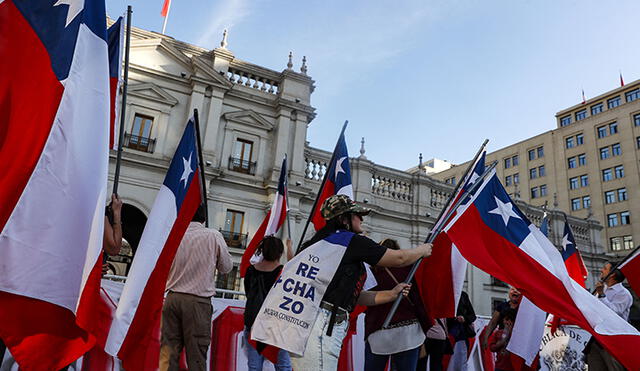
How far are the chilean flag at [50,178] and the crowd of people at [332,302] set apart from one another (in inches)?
27.2

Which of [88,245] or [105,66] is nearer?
[88,245]

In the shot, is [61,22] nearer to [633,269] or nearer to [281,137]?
[633,269]

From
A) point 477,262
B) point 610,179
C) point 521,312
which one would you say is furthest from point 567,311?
point 610,179

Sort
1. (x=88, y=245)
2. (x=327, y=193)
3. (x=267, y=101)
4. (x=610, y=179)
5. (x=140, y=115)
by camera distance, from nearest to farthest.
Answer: (x=88, y=245)
(x=327, y=193)
(x=140, y=115)
(x=267, y=101)
(x=610, y=179)

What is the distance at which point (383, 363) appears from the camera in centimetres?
396

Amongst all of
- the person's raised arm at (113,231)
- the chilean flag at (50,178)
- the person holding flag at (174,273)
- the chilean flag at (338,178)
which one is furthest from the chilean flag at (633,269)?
the chilean flag at (50,178)

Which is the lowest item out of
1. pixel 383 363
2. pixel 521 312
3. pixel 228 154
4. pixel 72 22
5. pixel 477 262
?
pixel 383 363

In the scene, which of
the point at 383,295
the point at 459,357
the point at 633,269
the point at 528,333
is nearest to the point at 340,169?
the point at 459,357

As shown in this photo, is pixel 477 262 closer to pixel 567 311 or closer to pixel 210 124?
pixel 567 311

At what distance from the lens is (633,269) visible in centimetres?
538

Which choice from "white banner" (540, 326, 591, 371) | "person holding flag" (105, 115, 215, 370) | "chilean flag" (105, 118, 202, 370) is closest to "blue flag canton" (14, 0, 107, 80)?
"person holding flag" (105, 115, 215, 370)

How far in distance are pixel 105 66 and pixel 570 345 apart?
7201 millimetres

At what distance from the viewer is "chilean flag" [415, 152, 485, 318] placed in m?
4.29

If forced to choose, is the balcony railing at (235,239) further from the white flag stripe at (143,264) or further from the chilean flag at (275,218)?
the white flag stripe at (143,264)
